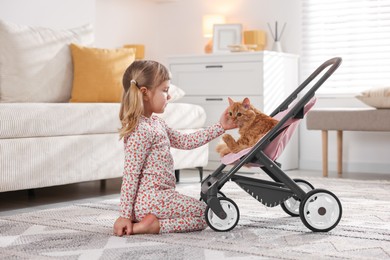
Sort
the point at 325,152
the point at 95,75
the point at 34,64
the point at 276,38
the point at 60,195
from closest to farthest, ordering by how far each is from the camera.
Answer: the point at 60,195 → the point at 34,64 → the point at 95,75 → the point at 325,152 → the point at 276,38

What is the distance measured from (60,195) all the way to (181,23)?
2.56 metres

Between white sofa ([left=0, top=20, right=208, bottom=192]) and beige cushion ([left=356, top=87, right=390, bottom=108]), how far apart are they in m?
1.07

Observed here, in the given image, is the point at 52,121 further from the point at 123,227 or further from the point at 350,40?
the point at 350,40

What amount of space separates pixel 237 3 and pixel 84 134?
2492mm

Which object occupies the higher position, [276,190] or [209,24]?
[209,24]

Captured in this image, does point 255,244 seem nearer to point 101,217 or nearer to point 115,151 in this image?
point 101,217

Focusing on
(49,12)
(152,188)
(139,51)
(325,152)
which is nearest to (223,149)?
(152,188)

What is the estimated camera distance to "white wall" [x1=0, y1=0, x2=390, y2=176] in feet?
14.4

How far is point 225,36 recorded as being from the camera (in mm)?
5105

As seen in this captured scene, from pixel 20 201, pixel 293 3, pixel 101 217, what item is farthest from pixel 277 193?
pixel 293 3

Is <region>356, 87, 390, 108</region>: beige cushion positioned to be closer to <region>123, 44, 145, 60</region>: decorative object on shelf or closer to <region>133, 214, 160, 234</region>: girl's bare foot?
<region>123, 44, 145, 60</region>: decorative object on shelf

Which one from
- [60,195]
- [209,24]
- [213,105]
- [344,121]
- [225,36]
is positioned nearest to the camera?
[60,195]

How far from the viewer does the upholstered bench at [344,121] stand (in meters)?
4.10

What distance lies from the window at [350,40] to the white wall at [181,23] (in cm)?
11
